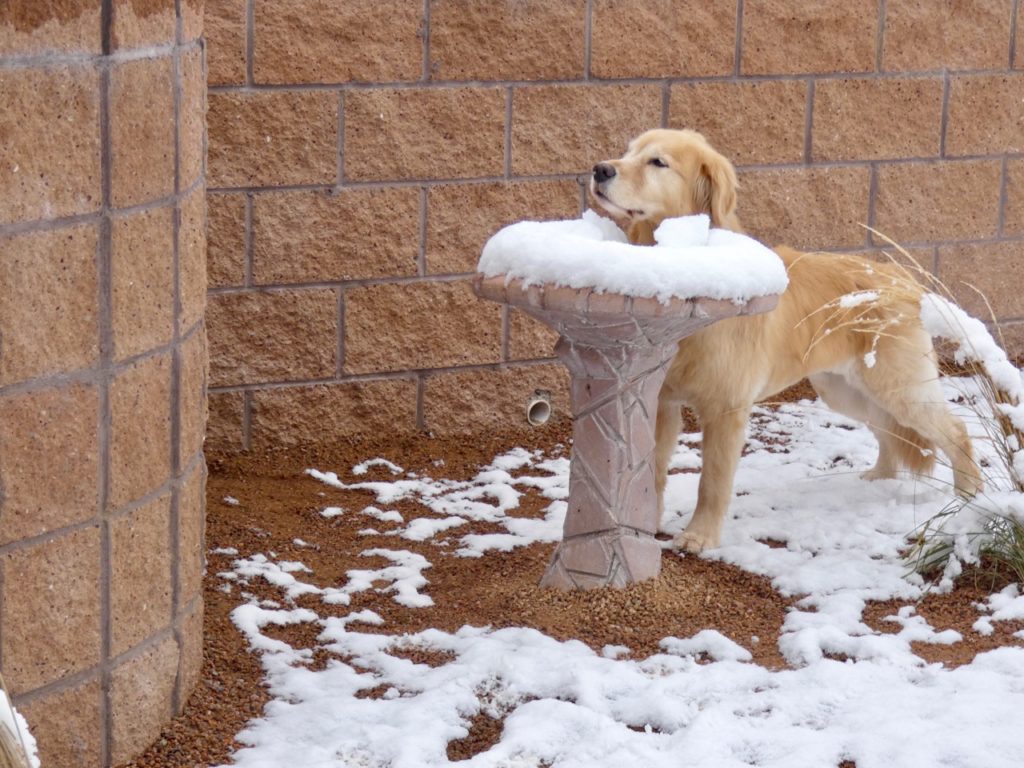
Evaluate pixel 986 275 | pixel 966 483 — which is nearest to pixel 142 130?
pixel 966 483

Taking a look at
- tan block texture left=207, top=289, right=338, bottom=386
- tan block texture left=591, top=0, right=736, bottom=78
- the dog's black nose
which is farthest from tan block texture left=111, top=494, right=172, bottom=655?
tan block texture left=591, top=0, right=736, bottom=78

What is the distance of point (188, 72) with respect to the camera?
3527 mm

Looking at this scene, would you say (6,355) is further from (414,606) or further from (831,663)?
(831,663)

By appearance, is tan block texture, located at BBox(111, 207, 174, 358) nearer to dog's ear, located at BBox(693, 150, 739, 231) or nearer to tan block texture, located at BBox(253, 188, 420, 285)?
dog's ear, located at BBox(693, 150, 739, 231)

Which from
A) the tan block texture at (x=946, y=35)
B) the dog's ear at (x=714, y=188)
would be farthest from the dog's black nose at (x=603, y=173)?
the tan block texture at (x=946, y=35)

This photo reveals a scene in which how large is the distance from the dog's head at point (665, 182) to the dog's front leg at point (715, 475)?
0.67 m

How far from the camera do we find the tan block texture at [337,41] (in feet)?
18.6

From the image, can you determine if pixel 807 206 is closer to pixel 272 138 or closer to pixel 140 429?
pixel 272 138

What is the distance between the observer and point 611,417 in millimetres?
4438

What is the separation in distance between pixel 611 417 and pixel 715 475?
2.60 ft

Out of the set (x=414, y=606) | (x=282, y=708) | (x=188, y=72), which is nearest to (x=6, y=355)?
(x=188, y=72)

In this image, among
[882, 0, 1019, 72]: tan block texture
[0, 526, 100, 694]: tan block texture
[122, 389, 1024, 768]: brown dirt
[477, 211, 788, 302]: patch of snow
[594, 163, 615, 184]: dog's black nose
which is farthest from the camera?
[882, 0, 1019, 72]: tan block texture

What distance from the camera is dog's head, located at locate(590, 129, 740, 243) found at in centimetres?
475

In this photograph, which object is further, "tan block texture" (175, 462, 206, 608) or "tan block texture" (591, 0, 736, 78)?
"tan block texture" (591, 0, 736, 78)
